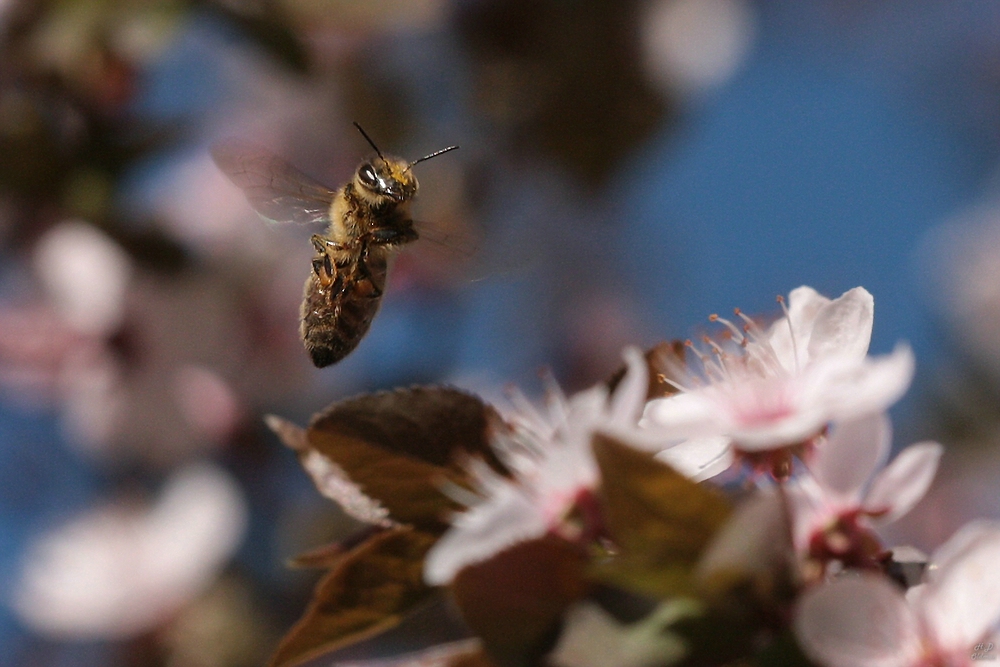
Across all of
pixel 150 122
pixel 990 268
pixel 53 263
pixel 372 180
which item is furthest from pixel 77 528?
pixel 990 268

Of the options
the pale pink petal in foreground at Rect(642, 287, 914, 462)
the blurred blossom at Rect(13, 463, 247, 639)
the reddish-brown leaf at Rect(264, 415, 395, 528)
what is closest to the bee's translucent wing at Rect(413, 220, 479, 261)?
the pale pink petal in foreground at Rect(642, 287, 914, 462)

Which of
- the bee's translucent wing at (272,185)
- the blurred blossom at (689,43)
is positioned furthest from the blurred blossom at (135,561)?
the blurred blossom at (689,43)

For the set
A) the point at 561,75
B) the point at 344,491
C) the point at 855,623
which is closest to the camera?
the point at 855,623

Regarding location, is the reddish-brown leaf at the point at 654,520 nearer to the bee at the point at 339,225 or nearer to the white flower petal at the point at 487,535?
the white flower petal at the point at 487,535

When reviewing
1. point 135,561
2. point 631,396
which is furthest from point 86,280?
point 631,396

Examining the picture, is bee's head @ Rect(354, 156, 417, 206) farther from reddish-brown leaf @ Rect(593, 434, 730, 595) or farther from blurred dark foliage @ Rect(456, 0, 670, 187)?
blurred dark foliage @ Rect(456, 0, 670, 187)

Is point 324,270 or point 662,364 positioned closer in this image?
point 662,364

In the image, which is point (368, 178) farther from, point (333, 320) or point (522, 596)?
point (522, 596)
